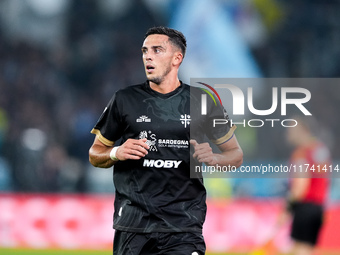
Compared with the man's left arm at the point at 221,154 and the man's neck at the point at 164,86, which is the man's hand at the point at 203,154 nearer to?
the man's left arm at the point at 221,154

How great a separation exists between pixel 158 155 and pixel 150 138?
143mm

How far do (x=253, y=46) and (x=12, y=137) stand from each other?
6765mm

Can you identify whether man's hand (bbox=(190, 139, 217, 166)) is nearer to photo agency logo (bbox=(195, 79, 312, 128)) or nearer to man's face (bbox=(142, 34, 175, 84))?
man's face (bbox=(142, 34, 175, 84))

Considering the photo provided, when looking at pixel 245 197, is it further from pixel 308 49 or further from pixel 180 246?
pixel 180 246

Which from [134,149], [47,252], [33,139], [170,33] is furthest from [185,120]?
[33,139]

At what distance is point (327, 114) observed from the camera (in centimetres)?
1738

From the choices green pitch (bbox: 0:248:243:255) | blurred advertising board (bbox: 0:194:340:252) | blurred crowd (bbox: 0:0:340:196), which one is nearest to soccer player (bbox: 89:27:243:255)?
green pitch (bbox: 0:248:243:255)

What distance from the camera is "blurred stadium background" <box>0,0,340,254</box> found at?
13609 mm

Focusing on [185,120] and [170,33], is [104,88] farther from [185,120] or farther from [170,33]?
[185,120]

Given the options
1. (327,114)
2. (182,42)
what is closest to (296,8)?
(327,114)

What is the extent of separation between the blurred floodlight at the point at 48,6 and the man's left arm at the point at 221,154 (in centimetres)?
1445

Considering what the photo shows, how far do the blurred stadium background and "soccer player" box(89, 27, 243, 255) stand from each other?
7965 mm

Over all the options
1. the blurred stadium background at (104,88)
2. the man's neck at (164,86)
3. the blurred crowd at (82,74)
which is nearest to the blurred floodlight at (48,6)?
the blurred stadium background at (104,88)

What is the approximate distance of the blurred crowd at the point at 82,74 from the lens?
50.7 feet
